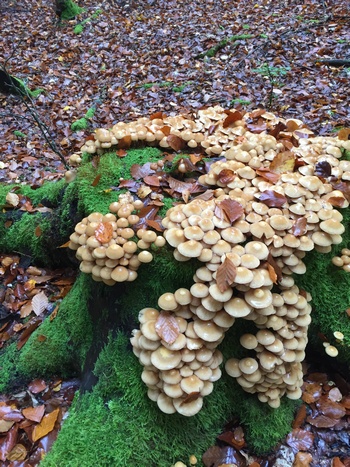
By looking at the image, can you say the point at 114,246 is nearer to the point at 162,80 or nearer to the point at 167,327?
the point at 167,327

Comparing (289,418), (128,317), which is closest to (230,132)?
(128,317)

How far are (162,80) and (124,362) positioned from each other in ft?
29.6

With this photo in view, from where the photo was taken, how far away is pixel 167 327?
2.39 m

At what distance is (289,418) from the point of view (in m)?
2.99

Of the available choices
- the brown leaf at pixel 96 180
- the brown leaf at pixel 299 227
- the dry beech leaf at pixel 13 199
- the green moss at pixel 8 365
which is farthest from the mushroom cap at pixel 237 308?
the dry beech leaf at pixel 13 199

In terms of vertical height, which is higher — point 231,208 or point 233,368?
point 231,208

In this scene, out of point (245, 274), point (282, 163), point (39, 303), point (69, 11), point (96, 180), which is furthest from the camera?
point (69, 11)

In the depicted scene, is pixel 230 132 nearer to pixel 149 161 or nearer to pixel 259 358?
pixel 149 161

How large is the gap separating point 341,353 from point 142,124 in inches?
120

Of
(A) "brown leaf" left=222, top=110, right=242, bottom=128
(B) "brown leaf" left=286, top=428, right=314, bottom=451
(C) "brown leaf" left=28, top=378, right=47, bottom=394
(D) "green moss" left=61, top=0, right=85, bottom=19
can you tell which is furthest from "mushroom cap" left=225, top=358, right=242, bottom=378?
(D) "green moss" left=61, top=0, right=85, bottom=19

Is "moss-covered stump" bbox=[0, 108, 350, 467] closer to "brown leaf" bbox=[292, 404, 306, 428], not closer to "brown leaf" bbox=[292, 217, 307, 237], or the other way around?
"brown leaf" bbox=[292, 404, 306, 428]

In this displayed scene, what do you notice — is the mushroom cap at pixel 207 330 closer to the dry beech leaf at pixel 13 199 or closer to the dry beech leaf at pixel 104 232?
the dry beech leaf at pixel 104 232

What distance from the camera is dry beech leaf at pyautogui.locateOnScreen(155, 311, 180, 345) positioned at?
2.33m

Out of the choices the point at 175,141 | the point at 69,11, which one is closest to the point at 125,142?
the point at 175,141
